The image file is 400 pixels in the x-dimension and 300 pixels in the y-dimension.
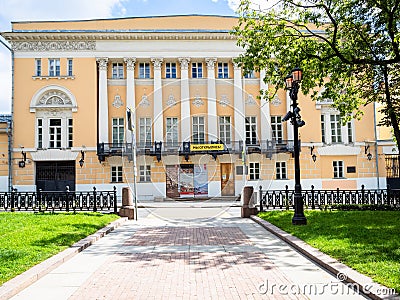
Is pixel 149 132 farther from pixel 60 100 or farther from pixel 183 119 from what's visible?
pixel 60 100

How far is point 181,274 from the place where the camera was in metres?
7.25

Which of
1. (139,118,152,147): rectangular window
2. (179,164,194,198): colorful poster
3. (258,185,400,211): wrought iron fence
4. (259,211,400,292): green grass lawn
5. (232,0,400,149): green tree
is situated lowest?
(259,211,400,292): green grass lawn

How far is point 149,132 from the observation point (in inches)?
1201

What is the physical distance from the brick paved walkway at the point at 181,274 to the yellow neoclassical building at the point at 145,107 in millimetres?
22568

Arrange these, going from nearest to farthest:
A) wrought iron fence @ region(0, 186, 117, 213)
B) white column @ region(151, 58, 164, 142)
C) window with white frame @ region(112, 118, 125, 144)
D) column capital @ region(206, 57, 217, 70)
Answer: wrought iron fence @ region(0, 186, 117, 213) < white column @ region(151, 58, 164, 142) < window with white frame @ region(112, 118, 125, 144) < column capital @ region(206, 57, 217, 70)

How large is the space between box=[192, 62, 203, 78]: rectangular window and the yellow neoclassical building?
9 cm

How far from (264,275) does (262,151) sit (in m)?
26.4

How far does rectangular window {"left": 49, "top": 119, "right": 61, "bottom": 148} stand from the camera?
3381 centimetres

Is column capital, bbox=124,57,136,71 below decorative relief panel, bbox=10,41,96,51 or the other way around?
below

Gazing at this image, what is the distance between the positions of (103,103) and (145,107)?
3.98m

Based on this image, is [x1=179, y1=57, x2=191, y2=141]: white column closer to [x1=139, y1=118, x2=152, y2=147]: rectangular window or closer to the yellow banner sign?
the yellow banner sign

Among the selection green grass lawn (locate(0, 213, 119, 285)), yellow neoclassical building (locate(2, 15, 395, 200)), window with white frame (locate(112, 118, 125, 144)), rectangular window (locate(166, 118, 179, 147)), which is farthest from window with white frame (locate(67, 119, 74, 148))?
green grass lawn (locate(0, 213, 119, 285))

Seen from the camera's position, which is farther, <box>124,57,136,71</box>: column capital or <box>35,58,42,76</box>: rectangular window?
<box>124,57,136,71</box>: column capital

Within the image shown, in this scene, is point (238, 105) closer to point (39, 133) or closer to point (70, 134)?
point (70, 134)
